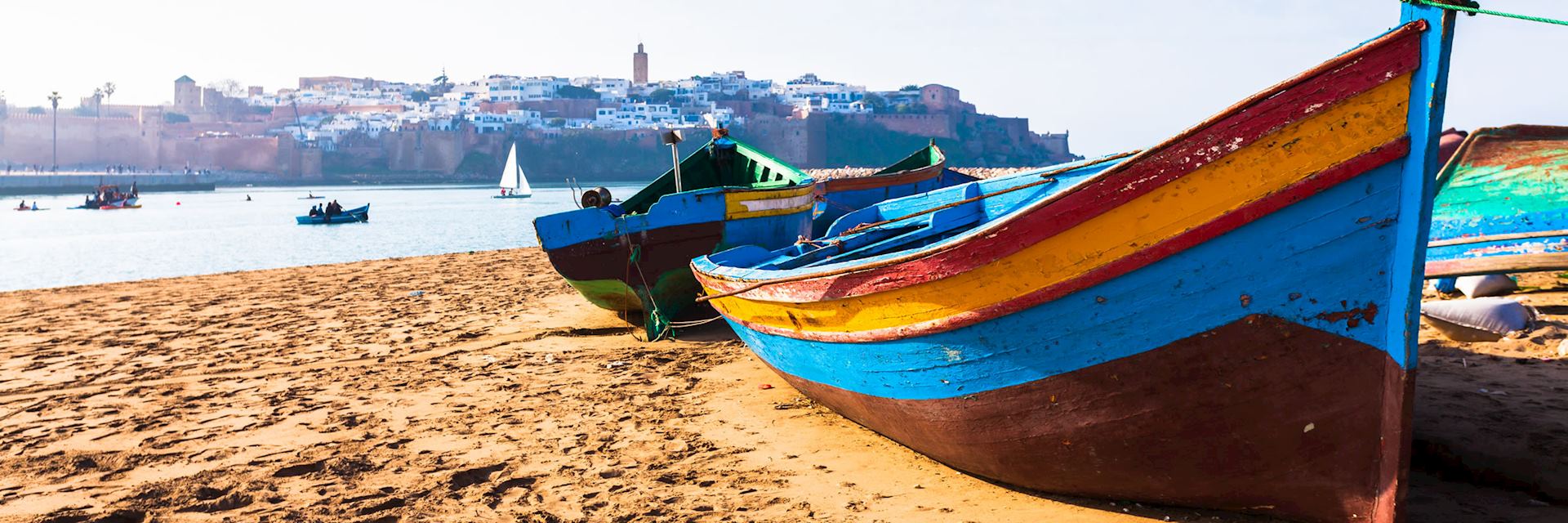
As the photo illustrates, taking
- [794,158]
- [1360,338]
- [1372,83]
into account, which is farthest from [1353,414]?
[794,158]

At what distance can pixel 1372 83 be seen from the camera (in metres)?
2.83

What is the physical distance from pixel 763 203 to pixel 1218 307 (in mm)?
5675

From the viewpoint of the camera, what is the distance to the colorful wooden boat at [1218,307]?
286cm

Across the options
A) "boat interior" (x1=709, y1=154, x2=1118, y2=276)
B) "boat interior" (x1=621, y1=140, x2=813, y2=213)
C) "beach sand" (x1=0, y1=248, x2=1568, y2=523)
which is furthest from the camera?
"boat interior" (x1=621, y1=140, x2=813, y2=213)

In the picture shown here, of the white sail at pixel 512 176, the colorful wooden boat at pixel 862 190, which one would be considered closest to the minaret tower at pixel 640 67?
the white sail at pixel 512 176

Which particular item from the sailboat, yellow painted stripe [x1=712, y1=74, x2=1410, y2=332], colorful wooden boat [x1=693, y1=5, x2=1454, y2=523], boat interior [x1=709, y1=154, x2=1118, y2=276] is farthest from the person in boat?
the sailboat

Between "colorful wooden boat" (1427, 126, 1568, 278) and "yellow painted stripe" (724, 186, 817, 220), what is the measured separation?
4.67 metres

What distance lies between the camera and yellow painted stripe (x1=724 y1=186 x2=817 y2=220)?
8.26m

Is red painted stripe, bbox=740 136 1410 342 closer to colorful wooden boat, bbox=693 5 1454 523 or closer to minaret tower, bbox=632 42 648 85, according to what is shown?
colorful wooden boat, bbox=693 5 1454 523

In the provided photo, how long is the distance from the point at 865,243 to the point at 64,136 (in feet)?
394

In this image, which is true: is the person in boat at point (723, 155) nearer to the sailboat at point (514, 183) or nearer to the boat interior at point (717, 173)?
the boat interior at point (717, 173)

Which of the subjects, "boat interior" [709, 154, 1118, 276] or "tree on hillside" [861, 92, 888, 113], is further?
"tree on hillside" [861, 92, 888, 113]

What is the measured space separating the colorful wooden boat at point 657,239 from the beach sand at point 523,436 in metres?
0.33

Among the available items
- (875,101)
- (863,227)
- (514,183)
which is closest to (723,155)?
(863,227)
